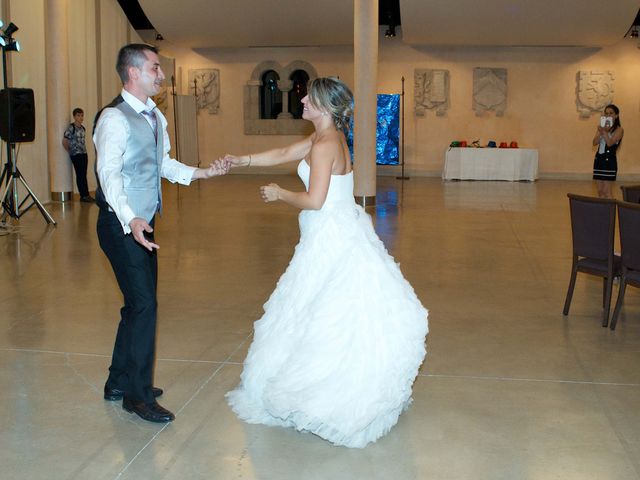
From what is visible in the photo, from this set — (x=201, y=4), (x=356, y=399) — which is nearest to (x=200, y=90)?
(x=201, y=4)

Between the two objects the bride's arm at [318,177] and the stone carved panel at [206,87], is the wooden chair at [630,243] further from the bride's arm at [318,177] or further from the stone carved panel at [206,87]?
the stone carved panel at [206,87]

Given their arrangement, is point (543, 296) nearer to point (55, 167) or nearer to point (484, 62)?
point (55, 167)

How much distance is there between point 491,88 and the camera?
62.3ft

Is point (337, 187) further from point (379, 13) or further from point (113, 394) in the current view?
point (379, 13)

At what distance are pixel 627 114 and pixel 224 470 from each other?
17599 mm

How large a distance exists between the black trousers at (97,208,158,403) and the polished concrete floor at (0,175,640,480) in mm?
218

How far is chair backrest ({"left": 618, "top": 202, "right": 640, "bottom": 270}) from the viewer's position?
17.1 ft

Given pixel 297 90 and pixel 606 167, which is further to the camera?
pixel 297 90

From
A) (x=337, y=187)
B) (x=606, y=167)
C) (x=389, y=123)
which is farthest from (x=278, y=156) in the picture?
(x=389, y=123)

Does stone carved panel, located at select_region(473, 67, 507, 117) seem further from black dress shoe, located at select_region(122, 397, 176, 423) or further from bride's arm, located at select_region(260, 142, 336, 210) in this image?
black dress shoe, located at select_region(122, 397, 176, 423)

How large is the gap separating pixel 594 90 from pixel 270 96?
7.55 metres

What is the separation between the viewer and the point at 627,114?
18.8 meters

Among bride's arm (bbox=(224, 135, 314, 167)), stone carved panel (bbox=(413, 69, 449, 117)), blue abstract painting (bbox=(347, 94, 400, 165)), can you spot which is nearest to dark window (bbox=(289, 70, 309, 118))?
blue abstract painting (bbox=(347, 94, 400, 165))

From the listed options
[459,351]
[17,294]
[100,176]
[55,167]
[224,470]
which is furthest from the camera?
[55,167]
